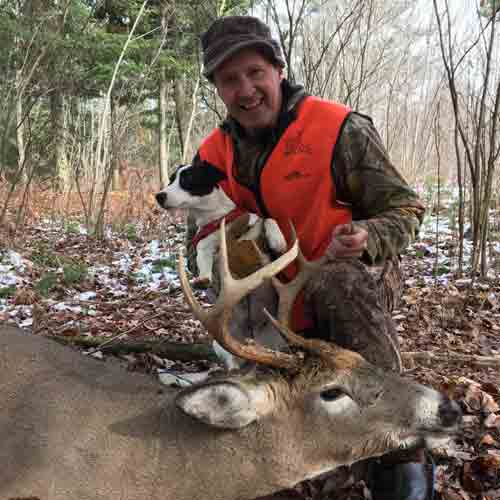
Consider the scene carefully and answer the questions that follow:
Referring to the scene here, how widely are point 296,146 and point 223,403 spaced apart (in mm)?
1737

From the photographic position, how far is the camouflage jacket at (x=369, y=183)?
9.96 feet

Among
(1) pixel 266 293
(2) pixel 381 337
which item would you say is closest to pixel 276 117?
(1) pixel 266 293

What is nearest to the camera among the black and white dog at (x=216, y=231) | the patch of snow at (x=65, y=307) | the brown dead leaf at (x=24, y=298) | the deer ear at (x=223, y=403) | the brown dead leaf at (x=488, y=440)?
the deer ear at (x=223, y=403)

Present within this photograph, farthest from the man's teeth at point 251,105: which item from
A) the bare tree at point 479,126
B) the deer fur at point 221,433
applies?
the bare tree at point 479,126

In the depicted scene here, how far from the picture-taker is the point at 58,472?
2.21 meters

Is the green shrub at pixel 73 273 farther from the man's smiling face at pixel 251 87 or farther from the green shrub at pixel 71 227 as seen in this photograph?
the man's smiling face at pixel 251 87

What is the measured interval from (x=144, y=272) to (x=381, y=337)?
4.85 meters

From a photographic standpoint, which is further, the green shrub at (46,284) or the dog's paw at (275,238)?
the green shrub at (46,284)

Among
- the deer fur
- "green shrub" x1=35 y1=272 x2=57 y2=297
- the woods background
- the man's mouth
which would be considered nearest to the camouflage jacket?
the man's mouth

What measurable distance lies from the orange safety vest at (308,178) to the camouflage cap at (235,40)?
0.39 metres

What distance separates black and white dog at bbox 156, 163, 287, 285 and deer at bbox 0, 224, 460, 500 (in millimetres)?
1449

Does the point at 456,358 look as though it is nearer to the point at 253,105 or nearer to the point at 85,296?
the point at 253,105

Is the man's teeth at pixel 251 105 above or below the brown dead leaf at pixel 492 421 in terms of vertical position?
above

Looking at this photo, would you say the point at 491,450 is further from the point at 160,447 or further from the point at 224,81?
the point at 224,81
